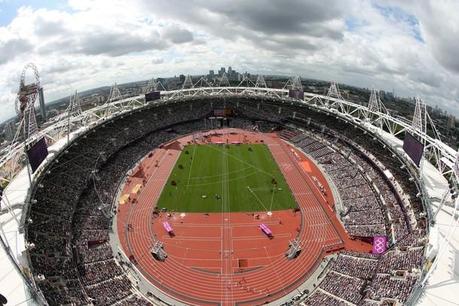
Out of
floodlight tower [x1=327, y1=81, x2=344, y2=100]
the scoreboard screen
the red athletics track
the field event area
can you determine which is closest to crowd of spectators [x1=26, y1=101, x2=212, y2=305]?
the scoreboard screen

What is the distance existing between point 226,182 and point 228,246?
726 inches

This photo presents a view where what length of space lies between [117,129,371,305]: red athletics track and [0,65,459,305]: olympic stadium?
0.57ft

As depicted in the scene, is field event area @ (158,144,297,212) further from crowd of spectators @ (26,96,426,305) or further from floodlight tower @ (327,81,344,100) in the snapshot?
floodlight tower @ (327,81,344,100)

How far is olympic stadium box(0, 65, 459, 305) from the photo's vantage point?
34.2m

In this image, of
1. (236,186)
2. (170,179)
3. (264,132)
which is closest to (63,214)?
(170,179)

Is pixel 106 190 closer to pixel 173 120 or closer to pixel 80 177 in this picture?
pixel 80 177

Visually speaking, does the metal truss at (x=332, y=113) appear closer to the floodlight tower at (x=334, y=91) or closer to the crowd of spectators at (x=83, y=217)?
the floodlight tower at (x=334, y=91)

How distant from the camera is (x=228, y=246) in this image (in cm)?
4453

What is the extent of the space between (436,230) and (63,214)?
44.1m

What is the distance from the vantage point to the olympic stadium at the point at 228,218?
34.2 m

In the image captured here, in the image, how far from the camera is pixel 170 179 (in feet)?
206

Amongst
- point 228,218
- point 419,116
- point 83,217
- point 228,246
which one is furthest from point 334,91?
point 83,217

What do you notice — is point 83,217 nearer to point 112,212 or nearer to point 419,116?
point 112,212

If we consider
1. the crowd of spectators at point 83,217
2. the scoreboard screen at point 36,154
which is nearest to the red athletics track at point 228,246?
the crowd of spectators at point 83,217
